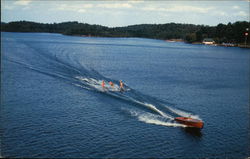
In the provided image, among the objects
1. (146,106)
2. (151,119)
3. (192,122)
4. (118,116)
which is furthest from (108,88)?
(192,122)

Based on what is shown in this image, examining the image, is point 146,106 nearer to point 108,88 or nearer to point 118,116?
point 118,116

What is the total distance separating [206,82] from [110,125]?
114 feet

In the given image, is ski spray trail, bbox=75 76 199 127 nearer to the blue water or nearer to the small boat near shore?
the blue water

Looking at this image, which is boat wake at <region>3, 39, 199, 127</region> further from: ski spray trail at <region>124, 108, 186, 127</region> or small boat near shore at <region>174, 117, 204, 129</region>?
small boat near shore at <region>174, 117, 204, 129</region>

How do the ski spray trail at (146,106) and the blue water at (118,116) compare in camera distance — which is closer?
the blue water at (118,116)

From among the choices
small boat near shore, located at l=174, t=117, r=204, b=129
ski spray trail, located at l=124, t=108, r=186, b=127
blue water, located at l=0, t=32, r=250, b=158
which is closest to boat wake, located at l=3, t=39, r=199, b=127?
ski spray trail, located at l=124, t=108, r=186, b=127

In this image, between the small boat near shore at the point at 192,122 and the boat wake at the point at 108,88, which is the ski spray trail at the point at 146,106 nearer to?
the boat wake at the point at 108,88

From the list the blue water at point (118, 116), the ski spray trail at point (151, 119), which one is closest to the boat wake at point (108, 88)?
the ski spray trail at point (151, 119)

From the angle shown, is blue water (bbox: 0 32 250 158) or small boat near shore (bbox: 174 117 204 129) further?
small boat near shore (bbox: 174 117 204 129)

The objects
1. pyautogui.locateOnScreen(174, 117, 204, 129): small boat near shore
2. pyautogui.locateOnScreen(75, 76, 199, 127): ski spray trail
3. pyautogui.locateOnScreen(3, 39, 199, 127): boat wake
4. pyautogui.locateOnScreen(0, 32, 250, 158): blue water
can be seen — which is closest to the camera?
pyautogui.locateOnScreen(0, 32, 250, 158): blue water

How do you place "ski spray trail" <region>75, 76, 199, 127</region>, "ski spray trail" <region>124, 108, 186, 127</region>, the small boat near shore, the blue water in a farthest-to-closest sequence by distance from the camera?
"ski spray trail" <region>75, 76, 199, 127</region>
"ski spray trail" <region>124, 108, 186, 127</region>
the small boat near shore
the blue water

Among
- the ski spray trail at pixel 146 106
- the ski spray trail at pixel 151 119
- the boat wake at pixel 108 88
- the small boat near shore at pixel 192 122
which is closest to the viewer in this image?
the small boat near shore at pixel 192 122

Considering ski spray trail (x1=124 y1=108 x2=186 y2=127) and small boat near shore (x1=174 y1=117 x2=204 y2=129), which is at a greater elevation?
small boat near shore (x1=174 y1=117 x2=204 y2=129)

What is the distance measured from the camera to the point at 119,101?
45812 mm
